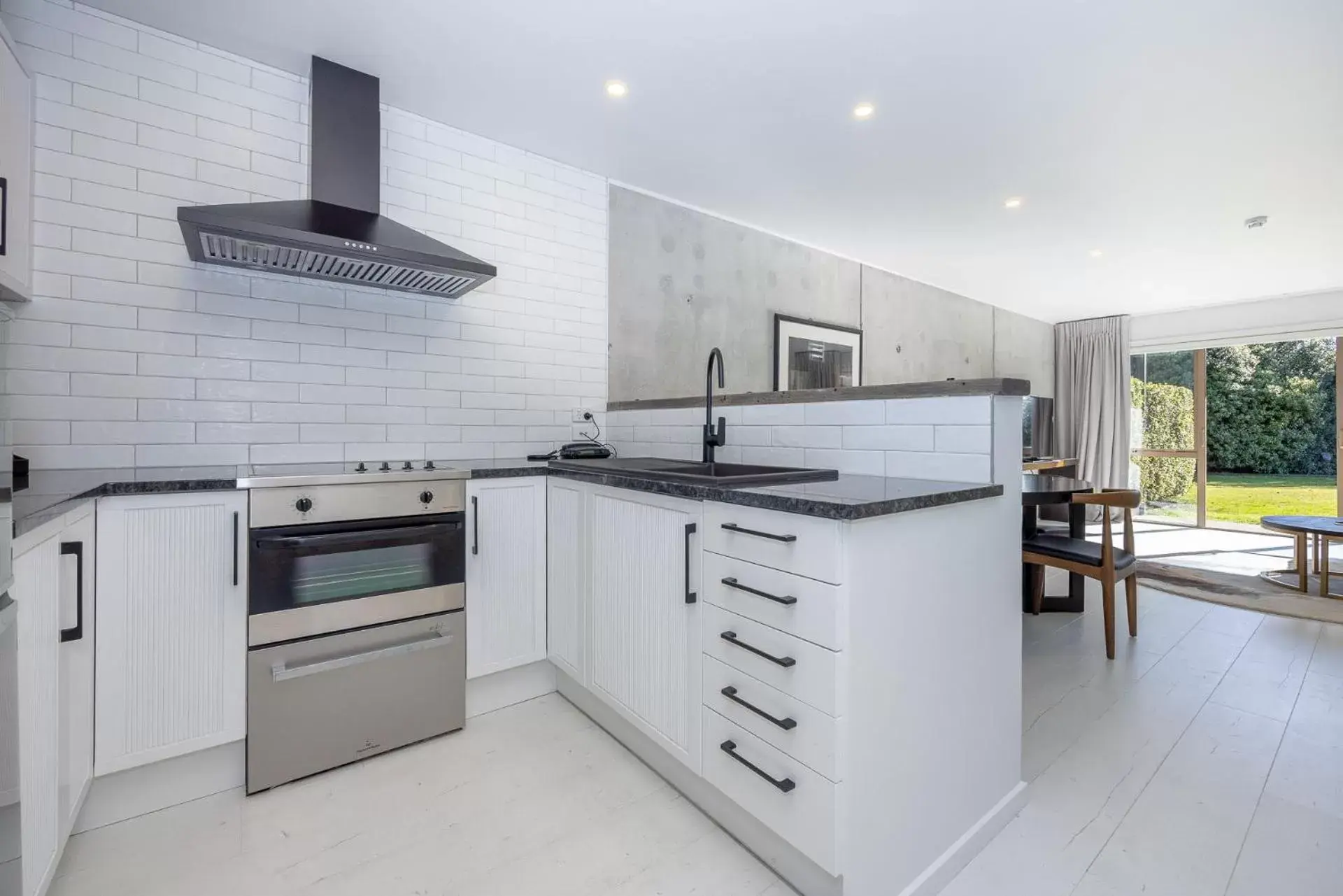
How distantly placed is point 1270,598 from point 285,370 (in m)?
5.92

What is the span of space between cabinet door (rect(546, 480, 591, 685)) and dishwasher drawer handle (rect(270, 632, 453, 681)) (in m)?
0.43

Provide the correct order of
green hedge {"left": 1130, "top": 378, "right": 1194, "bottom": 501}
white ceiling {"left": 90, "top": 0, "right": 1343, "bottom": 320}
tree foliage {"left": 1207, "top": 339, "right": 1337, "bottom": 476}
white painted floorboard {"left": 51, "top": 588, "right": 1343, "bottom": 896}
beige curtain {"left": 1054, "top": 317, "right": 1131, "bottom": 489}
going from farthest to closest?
beige curtain {"left": 1054, "top": 317, "right": 1131, "bottom": 489}, green hedge {"left": 1130, "top": 378, "right": 1194, "bottom": 501}, tree foliage {"left": 1207, "top": 339, "right": 1337, "bottom": 476}, white ceiling {"left": 90, "top": 0, "right": 1343, "bottom": 320}, white painted floorboard {"left": 51, "top": 588, "right": 1343, "bottom": 896}

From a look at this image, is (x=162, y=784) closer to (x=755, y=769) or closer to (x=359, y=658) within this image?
(x=359, y=658)

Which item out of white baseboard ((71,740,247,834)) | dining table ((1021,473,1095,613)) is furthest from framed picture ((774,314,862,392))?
white baseboard ((71,740,247,834))

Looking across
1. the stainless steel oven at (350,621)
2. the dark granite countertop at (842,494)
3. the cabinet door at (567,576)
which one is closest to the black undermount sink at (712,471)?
the dark granite countertop at (842,494)

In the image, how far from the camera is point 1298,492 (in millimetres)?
6645

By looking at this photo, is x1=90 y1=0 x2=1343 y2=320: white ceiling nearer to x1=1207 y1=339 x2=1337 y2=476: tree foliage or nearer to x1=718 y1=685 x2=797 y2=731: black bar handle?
x1=718 y1=685 x2=797 y2=731: black bar handle

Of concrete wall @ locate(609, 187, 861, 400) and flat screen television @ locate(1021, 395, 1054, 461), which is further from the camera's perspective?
flat screen television @ locate(1021, 395, 1054, 461)

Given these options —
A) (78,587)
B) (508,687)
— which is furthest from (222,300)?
(508,687)

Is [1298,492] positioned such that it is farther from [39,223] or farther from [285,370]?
[39,223]

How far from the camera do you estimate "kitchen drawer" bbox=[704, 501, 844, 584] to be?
1.26m

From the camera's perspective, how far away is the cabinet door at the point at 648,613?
168cm

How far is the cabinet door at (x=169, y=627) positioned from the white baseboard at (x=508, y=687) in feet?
2.54

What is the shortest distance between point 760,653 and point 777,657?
6 centimetres
